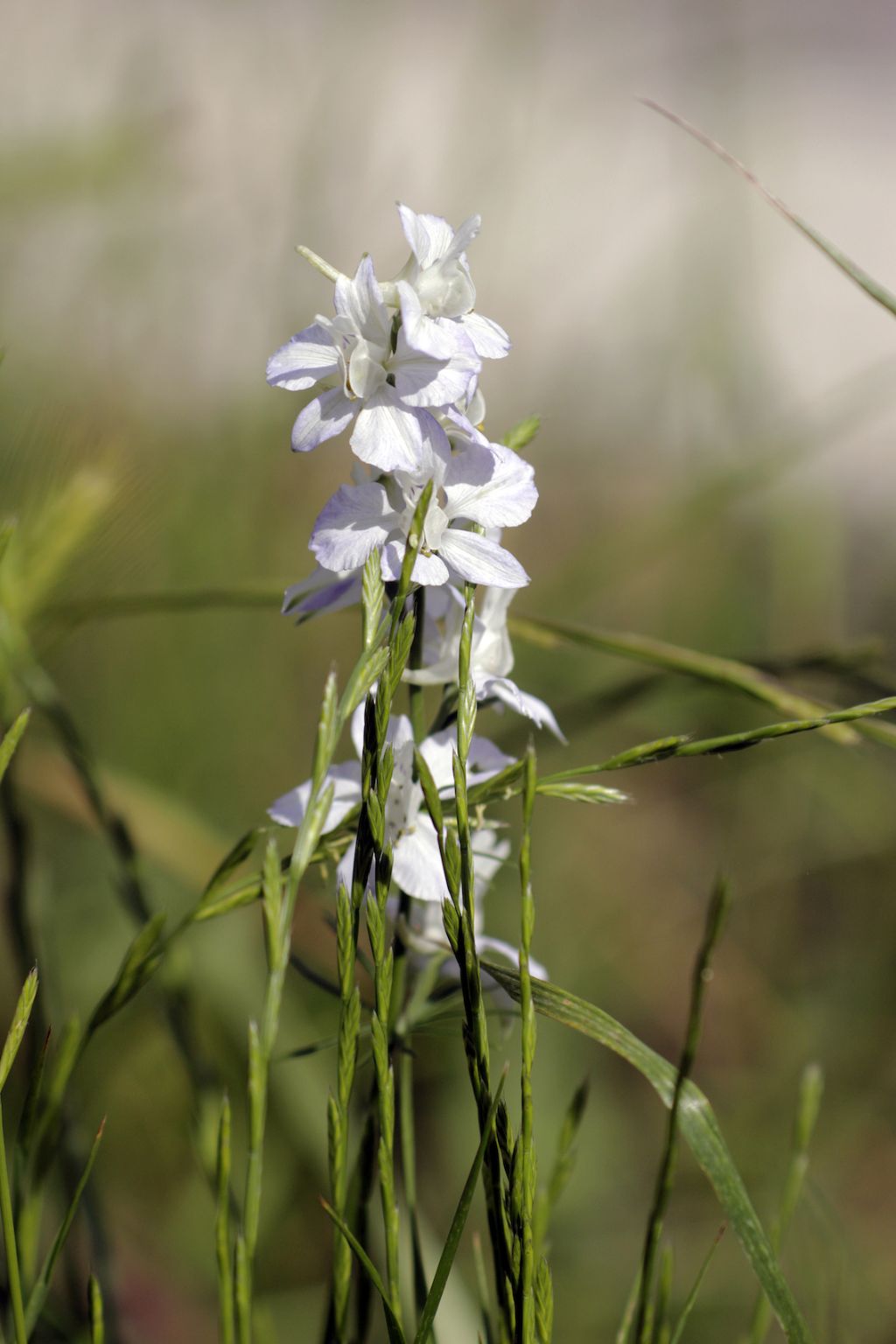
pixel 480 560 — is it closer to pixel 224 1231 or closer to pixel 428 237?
pixel 428 237

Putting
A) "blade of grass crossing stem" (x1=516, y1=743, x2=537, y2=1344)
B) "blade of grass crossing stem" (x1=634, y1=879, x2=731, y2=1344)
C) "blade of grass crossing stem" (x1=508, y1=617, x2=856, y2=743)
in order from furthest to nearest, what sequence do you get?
"blade of grass crossing stem" (x1=508, y1=617, x2=856, y2=743)
"blade of grass crossing stem" (x1=634, y1=879, x2=731, y2=1344)
"blade of grass crossing stem" (x1=516, y1=743, x2=537, y2=1344)

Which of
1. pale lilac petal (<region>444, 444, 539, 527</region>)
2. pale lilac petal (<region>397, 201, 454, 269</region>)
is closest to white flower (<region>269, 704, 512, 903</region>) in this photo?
pale lilac petal (<region>444, 444, 539, 527</region>)

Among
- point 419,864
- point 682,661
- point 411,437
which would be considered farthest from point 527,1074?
point 682,661

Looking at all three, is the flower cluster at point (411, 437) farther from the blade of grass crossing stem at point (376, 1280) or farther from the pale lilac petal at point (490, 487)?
the blade of grass crossing stem at point (376, 1280)

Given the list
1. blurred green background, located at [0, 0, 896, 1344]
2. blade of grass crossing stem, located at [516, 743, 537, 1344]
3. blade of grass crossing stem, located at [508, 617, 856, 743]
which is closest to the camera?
blade of grass crossing stem, located at [516, 743, 537, 1344]

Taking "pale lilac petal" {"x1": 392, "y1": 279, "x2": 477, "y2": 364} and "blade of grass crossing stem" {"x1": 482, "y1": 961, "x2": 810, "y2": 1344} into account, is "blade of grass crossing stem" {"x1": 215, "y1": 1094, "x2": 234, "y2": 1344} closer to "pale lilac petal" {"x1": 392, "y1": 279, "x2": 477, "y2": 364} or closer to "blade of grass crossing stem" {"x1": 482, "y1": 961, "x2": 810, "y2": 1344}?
"blade of grass crossing stem" {"x1": 482, "y1": 961, "x2": 810, "y2": 1344}

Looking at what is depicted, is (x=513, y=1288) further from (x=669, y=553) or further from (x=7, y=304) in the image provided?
Result: (x=669, y=553)

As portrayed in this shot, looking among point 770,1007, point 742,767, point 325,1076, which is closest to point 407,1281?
point 325,1076
